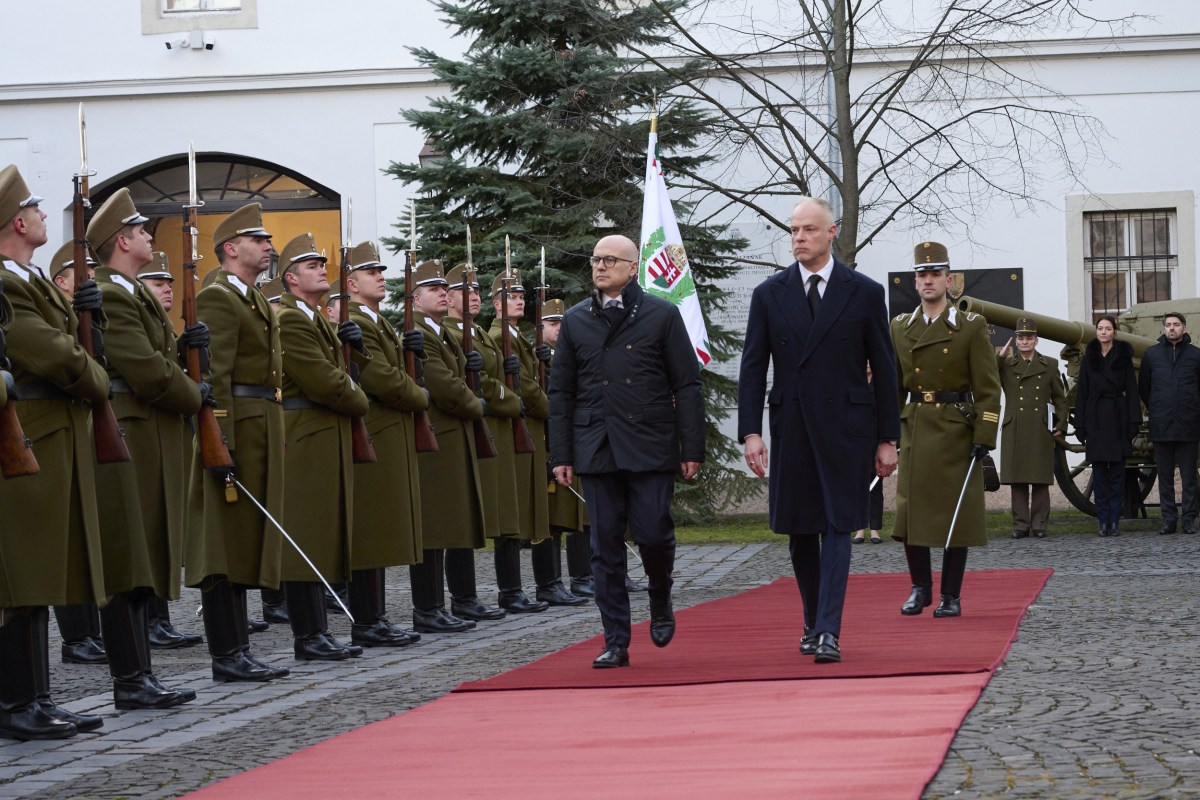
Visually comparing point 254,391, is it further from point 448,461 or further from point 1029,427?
point 1029,427

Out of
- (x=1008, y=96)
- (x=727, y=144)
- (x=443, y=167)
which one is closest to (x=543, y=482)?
(x=443, y=167)

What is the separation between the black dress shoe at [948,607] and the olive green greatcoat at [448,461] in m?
2.66

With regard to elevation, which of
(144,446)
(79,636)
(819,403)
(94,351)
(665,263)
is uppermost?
(665,263)

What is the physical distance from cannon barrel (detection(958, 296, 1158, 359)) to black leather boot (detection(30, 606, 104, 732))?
40.5ft

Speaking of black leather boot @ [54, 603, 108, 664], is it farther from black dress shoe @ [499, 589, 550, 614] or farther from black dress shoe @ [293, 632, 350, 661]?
black dress shoe @ [499, 589, 550, 614]

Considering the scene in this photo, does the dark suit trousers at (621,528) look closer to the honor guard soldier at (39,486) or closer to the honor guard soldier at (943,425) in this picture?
the honor guard soldier at (943,425)

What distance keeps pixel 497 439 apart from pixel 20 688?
5.20 m

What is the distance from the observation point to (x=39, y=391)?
6570 millimetres

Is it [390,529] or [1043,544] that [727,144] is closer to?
[1043,544]

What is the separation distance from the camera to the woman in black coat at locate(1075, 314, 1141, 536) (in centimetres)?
1697

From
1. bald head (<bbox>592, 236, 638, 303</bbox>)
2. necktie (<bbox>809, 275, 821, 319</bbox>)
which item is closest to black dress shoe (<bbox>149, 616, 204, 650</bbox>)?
bald head (<bbox>592, 236, 638, 303</bbox>)

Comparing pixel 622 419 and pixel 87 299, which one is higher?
pixel 87 299

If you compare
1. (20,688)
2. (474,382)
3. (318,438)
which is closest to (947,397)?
(474,382)

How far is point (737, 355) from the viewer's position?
20.8 m
